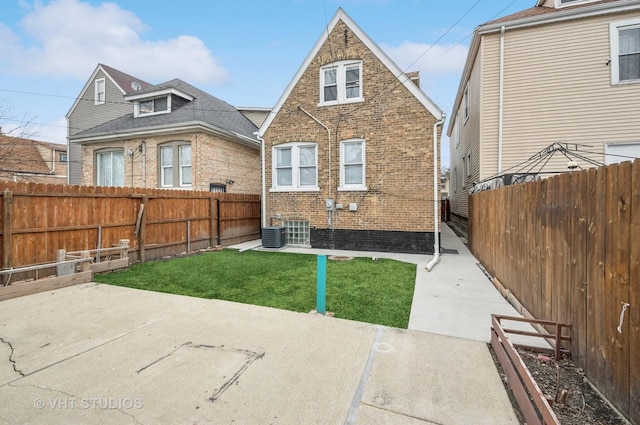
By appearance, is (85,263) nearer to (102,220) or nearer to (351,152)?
(102,220)

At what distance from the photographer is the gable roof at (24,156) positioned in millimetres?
21555

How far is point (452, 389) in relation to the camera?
2.67m

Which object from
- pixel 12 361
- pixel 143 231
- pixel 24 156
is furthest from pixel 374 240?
pixel 24 156

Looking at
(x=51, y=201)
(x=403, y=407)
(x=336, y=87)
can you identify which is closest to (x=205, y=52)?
(x=336, y=87)

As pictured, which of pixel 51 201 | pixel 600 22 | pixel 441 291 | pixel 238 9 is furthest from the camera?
pixel 238 9

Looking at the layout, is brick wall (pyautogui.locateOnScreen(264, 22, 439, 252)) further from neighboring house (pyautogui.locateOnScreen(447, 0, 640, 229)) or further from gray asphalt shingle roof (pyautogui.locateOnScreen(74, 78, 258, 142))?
gray asphalt shingle roof (pyautogui.locateOnScreen(74, 78, 258, 142))

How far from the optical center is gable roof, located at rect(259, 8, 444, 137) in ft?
31.1

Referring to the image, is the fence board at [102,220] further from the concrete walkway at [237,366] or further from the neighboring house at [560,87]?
the neighboring house at [560,87]

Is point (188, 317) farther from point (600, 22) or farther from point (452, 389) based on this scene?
point (600, 22)

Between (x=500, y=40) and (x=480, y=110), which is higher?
(x=500, y=40)

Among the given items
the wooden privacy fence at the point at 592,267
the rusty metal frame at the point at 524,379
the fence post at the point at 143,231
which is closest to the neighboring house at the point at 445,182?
the fence post at the point at 143,231

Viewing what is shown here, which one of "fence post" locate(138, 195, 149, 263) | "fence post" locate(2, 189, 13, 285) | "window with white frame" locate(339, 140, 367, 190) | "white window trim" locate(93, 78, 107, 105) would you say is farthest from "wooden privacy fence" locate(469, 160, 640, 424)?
"white window trim" locate(93, 78, 107, 105)

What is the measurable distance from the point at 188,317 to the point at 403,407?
10.4 feet

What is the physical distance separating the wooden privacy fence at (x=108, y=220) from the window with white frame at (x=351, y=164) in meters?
4.51
